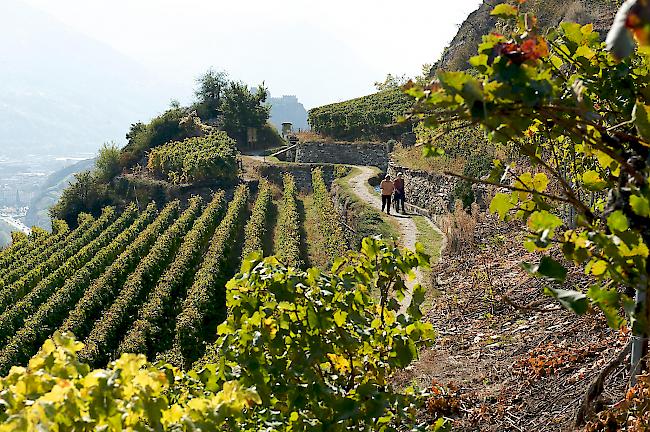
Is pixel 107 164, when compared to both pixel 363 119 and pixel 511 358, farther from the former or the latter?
pixel 511 358

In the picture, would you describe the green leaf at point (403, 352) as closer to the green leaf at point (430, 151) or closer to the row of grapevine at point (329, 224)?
the green leaf at point (430, 151)

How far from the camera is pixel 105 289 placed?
55.8ft

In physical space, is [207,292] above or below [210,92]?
below

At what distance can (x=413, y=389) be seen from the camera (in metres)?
3.09

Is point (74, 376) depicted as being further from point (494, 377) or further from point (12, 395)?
point (494, 377)

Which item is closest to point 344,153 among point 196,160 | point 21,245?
point 196,160

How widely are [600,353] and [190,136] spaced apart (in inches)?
1493

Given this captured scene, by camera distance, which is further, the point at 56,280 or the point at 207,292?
the point at 56,280

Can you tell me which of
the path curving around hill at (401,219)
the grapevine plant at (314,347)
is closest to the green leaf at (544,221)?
the grapevine plant at (314,347)

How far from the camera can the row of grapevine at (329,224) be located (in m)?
16.2

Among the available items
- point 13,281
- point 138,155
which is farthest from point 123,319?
point 138,155

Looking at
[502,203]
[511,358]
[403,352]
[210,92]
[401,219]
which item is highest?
[210,92]

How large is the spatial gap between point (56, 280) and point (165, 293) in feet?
18.0

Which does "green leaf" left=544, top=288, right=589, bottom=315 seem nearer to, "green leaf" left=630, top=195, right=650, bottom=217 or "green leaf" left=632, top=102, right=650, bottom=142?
"green leaf" left=630, top=195, right=650, bottom=217
